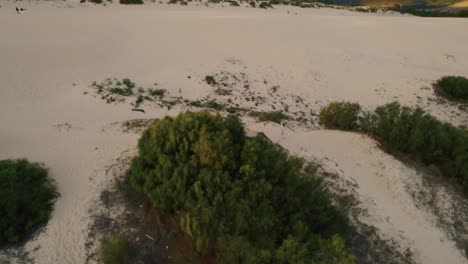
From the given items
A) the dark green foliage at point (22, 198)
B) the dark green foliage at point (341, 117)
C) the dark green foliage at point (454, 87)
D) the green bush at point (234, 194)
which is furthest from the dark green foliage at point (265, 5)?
the dark green foliage at point (22, 198)

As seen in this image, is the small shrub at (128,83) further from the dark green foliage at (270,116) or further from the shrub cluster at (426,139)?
the shrub cluster at (426,139)

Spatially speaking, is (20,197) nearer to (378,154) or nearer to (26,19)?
(378,154)

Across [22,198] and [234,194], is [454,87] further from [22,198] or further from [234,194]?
[22,198]

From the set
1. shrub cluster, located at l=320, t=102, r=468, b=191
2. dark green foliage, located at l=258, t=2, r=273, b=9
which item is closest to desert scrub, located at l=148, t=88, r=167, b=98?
shrub cluster, located at l=320, t=102, r=468, b=191

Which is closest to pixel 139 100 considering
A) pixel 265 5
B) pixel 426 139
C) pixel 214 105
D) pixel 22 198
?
pixel 214 105

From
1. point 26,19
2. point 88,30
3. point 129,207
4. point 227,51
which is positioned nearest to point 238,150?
point 129,207
